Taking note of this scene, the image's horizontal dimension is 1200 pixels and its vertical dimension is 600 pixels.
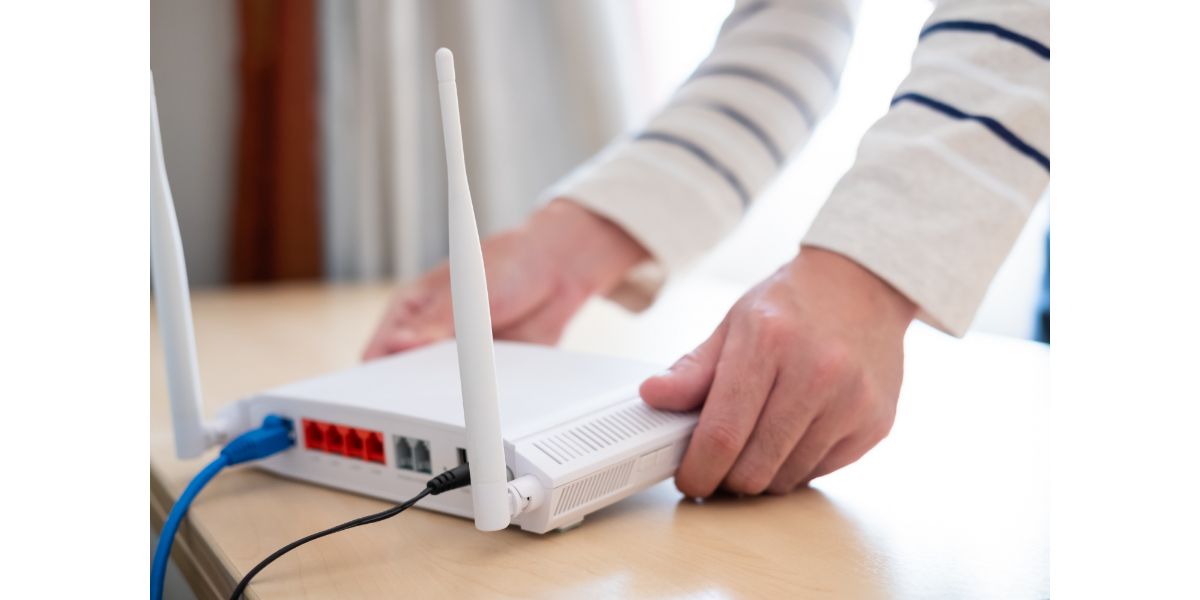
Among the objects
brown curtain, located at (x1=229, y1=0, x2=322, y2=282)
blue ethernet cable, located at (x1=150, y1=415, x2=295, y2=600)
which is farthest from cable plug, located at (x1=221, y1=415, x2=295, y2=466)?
brown curtain, located at (x1=229, y1=0, x2=322, y2=282)

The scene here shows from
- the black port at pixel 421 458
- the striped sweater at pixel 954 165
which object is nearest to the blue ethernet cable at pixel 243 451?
the black port at pixel 421 458

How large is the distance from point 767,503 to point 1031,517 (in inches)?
5.4

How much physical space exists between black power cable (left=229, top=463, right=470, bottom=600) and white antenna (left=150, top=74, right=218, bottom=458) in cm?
13

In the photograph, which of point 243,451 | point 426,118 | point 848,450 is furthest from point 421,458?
point 426,118

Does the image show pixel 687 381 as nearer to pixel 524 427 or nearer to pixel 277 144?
pixel 524 427

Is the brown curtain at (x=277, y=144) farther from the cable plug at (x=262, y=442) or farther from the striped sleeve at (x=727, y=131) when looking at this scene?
the cable plug at (x=262, y=442)

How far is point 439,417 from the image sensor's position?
50 centimetres

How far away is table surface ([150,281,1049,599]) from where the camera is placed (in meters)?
0.42

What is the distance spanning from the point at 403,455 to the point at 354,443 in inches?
1.5
